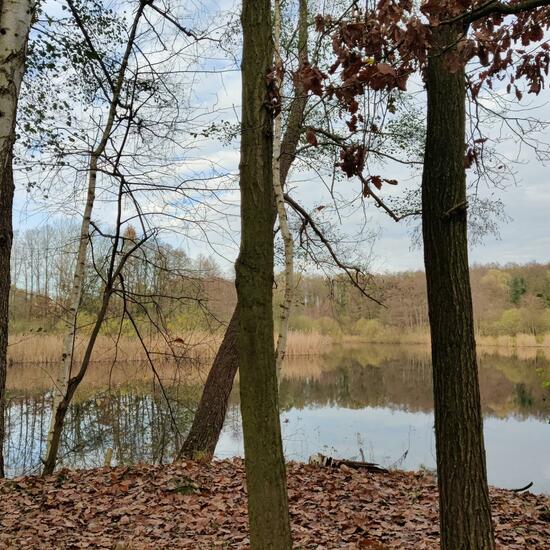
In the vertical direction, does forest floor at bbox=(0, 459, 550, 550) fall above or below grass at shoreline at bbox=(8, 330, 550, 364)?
below

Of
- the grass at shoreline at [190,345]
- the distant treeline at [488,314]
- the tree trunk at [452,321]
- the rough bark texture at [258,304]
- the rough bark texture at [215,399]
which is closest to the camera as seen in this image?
the rough bark texture at [258,304]

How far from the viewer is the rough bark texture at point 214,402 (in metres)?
5.75

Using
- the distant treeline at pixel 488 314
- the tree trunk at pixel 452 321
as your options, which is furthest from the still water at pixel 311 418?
the tree trunk at pixel 452 321

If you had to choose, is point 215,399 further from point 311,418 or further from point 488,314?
point 488,314

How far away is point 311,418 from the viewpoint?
11.1 metres

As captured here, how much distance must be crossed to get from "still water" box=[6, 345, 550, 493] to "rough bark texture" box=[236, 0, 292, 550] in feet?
9.89

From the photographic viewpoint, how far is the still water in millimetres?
7184

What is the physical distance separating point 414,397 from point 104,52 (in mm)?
11779

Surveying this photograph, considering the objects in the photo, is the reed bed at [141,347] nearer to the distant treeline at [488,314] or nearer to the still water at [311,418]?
the still water at [311,418]

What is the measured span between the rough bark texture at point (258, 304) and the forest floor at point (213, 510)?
4.42 feet

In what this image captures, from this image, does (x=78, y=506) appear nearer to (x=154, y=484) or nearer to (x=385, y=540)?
(x=154, y=484)

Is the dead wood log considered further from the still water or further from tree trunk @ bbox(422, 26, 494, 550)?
tree trunk @ bbox(422, 26, 494, 550)

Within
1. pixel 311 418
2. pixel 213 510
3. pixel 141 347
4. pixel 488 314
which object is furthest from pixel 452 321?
pixel 488 314

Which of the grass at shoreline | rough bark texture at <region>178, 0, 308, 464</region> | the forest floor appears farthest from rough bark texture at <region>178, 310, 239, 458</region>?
the forest floor
